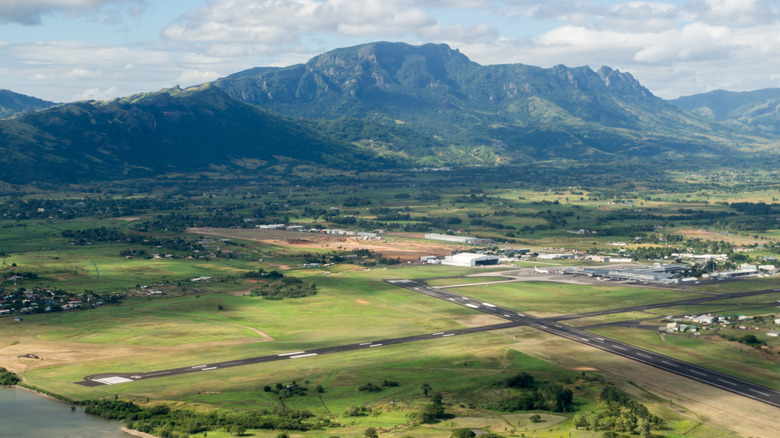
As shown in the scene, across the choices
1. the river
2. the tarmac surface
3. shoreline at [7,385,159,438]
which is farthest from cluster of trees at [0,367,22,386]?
the tarmac surface

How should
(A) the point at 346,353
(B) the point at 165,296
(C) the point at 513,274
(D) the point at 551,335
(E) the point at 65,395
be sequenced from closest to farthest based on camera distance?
(E) the point at 65,395, (A) the point at 346,353, (D) the point at 551,335, (B) the point at 165,296, (C) the point at 513,274

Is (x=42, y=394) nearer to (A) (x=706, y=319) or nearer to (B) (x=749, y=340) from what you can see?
(B) (x=749, y=340)

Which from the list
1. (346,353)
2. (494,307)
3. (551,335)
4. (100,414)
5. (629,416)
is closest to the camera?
(629,416)

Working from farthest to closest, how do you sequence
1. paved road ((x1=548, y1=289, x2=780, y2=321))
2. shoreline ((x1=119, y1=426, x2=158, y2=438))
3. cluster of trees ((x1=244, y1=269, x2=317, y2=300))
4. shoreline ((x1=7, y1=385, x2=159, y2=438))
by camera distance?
cluster of trees ((x1=244, y1=269, x2=317, y2=300))
paved road ((x1=548, y1=289, x2=780, y2=321))
shoreline ((x1=7, y1=385, x2=159, y2=438))
shoreline ((x1=119, y1=426, x2=158, y2=438))

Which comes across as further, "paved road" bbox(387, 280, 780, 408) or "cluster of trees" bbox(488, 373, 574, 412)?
"paved road" bbox(387, 280, 780, 408)

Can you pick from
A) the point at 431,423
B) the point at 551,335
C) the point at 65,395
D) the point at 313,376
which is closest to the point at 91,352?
the point at 65,395

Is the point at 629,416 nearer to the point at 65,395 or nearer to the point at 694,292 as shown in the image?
the point at 65,395

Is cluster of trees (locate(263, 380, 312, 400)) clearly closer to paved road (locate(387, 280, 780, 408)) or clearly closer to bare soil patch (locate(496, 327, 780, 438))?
bare soil patch (locate(496, 327, 780, 438))
